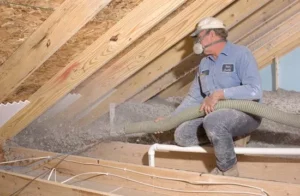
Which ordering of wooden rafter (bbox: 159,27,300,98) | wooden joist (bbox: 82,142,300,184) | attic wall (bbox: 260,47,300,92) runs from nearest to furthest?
1. wooden joist (bbox: 82,142,300,184)
2. wooden rafter (bbox: 159,27,300,98)
3. attic wall (bbox: 260,47,300,92)

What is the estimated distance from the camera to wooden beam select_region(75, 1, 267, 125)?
8.02 ft

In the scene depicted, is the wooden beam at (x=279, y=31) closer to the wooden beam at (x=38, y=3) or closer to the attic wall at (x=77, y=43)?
the attic wall at (x=77, y=43)

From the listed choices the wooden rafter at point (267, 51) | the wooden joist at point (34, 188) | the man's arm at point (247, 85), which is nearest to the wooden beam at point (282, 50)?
the wooden rafter at point (267, 51)

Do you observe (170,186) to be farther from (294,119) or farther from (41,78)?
(41,78)

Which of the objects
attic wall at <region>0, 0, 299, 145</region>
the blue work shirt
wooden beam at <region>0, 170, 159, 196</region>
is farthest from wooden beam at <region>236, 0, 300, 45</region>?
wooden beam at <region>0, 170, 159, 196</region>

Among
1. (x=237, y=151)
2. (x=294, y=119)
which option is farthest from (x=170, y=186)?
(x=294, y=119)

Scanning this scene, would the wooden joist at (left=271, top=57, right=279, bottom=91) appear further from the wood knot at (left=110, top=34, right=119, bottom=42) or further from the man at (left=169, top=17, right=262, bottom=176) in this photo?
the wood knot at (left=110, top=34, right=119, bottom=42)

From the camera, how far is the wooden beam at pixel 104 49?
1811 mm

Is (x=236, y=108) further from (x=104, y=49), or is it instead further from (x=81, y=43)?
(x=81, y=43)

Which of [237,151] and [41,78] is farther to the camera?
[41,78]

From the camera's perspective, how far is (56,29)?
171cm

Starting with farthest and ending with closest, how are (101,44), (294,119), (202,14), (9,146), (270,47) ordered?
(270,47)
(9,146)
(202,14)
(101,44)
(294,119)

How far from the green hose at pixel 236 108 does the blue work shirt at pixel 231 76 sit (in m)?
0.07

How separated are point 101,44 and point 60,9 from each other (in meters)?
0.35
